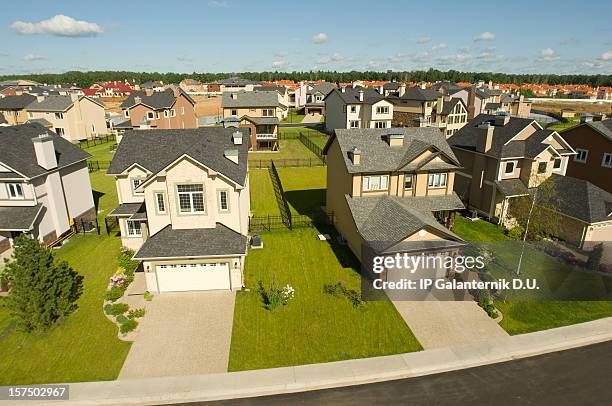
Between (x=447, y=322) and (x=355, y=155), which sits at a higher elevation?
(x=355, y=155)

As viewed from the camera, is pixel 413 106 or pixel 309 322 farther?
pixel 413 106

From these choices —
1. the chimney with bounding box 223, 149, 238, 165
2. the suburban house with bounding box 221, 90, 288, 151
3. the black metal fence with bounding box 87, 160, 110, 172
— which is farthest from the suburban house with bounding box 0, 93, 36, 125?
the chimney with bounding box 223, 149, 238, 165

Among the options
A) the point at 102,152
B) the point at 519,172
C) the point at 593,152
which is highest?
the point at 593,152

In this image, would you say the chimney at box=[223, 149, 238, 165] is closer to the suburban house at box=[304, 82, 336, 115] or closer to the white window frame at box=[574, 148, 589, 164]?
the white window frame at box=[574, 148, 589, 164]

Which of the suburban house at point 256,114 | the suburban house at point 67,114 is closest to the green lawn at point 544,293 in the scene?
the suburban house at point 256,114

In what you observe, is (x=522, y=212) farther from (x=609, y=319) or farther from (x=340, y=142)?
(x=340, y=142)

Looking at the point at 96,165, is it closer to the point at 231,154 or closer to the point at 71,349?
the point at 231,154

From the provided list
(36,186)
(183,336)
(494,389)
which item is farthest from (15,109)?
(494,389)
